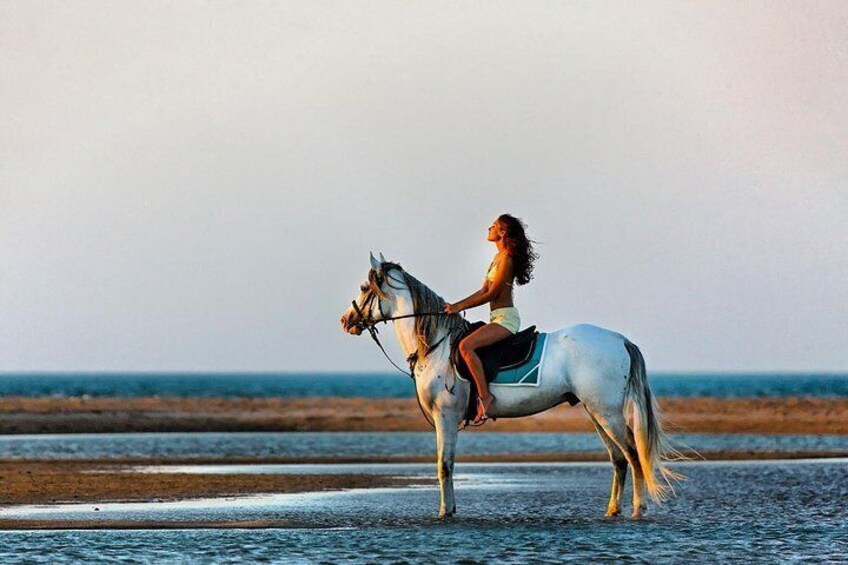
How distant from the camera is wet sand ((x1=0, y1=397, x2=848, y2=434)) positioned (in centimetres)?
4038

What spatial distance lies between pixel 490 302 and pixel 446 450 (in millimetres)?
1734

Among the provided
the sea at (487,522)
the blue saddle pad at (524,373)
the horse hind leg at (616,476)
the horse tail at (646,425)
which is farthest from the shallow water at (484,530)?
the blue saddle pad at (524,373)

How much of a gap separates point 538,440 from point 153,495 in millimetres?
19169

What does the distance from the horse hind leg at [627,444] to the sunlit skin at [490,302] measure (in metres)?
1.34

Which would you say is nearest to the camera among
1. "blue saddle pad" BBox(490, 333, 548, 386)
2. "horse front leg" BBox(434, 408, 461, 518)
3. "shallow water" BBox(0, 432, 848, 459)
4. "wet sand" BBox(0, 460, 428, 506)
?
"horse front leg" BBox(434, 408, 461, 518)

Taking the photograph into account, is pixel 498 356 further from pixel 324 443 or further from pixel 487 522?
pixel 324 443

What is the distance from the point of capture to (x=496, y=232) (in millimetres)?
15648

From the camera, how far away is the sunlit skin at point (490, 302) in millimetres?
15414

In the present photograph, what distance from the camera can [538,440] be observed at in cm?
3684

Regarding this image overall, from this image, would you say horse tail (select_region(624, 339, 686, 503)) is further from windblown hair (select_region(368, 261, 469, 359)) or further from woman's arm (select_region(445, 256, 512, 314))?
windblown hair (select_region(368, 261, 469, 359))

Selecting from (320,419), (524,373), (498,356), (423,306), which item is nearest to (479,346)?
(498,356)

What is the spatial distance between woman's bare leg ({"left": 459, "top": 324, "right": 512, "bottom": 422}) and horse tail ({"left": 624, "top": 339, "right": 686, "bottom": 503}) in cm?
149

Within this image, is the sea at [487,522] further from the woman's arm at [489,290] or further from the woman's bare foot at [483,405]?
the woman's arm at [489,290]

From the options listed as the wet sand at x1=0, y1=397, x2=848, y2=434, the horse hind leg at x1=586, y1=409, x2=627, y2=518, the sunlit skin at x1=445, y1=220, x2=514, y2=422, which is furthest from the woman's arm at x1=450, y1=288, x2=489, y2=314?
the wet sand at x1=0, y1=397, x2=848, y2=434
